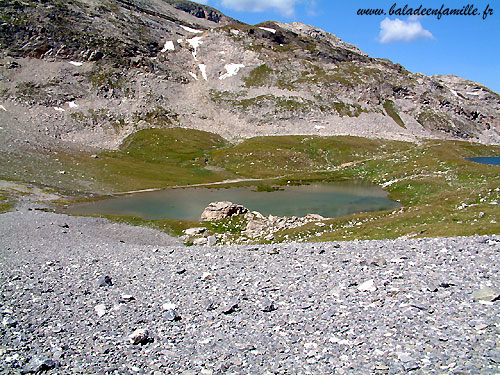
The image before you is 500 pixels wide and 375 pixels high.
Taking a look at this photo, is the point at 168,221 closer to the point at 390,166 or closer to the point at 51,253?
the point at 51,253

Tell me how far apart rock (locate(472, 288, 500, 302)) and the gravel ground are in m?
0.05

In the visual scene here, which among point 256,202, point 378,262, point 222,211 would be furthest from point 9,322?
point 256,202

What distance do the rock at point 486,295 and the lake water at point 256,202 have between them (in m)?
50.2

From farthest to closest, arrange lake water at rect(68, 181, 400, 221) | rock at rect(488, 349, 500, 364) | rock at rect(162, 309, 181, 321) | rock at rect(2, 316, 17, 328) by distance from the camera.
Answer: lake water at rect(68, 181, 400, 221) → rock at rect(162, 309, 181, 321) → rock at rect(2, 316, 17, 328) → rock at rect(488, 349, 500, 364)

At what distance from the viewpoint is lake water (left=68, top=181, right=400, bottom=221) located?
7006 cm

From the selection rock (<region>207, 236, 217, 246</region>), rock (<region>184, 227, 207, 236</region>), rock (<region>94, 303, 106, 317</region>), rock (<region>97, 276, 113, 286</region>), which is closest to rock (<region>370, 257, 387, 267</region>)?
rock (<region>94, 303, 106, 317</region>)

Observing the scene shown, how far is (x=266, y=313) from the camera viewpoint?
→ 16688 mm

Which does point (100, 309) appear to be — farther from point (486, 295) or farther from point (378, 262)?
point (486, 295)

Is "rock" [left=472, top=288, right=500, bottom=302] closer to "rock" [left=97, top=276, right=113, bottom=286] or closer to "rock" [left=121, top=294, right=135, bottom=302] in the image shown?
"rock" [left=121, top=294, right=135, bottom=302]

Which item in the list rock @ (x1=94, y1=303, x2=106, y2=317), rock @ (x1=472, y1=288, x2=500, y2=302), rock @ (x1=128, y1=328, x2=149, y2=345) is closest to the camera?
rock @ (x1=472, y1=288, x2=500, y2=302)

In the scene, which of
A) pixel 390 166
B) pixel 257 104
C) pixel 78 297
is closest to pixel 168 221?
pixel 78 297

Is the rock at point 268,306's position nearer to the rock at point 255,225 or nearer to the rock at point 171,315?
the rock at point 171,315

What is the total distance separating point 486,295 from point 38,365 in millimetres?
18481

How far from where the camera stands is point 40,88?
165750 mm
